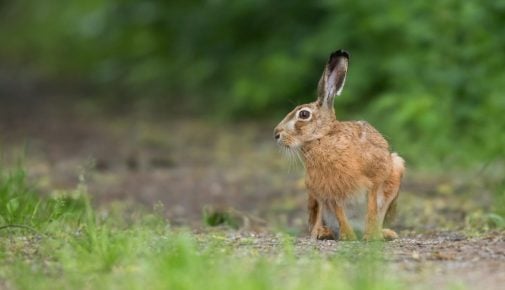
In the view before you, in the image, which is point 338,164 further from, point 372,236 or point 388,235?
point 388,235

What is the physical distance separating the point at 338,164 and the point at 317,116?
0.33 metres

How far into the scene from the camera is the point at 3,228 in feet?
20.1

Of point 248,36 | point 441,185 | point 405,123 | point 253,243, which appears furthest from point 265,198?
point 248,36

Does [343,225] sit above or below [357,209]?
below

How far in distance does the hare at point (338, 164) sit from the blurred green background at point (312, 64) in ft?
7.76

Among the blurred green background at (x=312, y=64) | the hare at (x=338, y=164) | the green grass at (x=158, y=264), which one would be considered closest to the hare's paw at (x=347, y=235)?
the hare at (x=338, y=164)

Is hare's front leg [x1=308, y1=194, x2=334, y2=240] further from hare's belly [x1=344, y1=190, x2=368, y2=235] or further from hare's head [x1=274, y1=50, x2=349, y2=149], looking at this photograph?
hare's head [x1=274, y1=50, x2=349, y2=149]

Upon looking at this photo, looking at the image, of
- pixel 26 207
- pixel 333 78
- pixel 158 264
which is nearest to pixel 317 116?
pixel 333 78

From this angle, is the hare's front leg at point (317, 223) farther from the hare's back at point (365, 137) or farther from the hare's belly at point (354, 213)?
the hare's back at point (365, 137)

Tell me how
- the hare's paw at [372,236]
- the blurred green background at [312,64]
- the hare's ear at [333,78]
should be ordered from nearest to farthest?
the hare's paw at [372,236] → the hare's ear at [333,78] → the blurred green background at [312,64]

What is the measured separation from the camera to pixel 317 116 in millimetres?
6570

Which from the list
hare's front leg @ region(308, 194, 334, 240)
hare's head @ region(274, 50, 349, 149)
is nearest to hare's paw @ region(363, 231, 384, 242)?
hare's front leg @ region(308, 194, 334, 240)

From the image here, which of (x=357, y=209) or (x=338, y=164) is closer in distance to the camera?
(x=338, y=164)

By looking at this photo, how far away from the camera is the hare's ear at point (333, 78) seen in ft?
21.9
